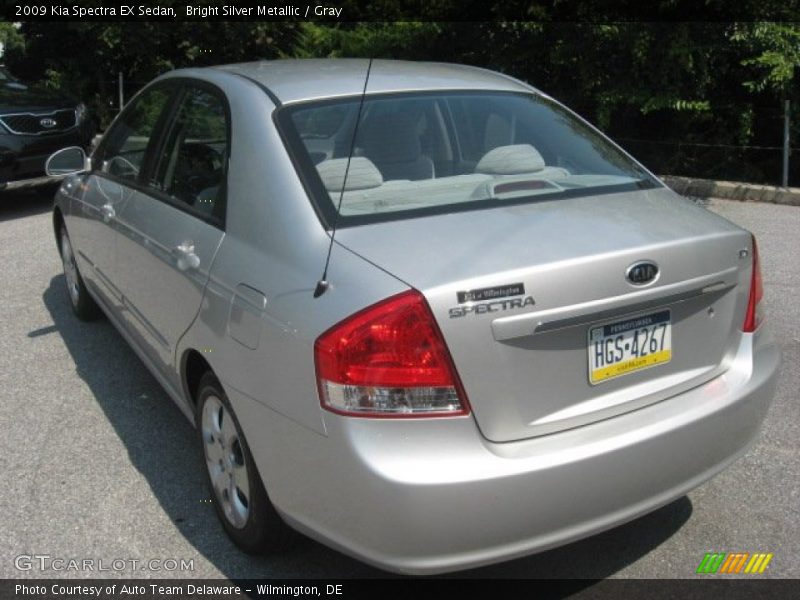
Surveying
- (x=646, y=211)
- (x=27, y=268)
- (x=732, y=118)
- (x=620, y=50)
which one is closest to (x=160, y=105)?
(x=646, y=211)

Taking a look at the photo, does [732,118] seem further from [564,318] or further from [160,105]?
[564,318]

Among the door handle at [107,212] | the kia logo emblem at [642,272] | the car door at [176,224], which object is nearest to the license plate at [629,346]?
the kia logo emblem at [642,272]

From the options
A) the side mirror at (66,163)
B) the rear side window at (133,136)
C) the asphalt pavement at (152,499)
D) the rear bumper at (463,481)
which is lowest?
the asphalt pavement at (152,499)

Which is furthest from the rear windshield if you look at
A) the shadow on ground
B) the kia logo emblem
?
the shadow on ground

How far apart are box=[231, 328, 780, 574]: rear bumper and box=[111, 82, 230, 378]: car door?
0.82 m

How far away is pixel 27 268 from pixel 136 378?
2872 millimetres

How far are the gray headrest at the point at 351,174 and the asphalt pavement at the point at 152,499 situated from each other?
1.26 m

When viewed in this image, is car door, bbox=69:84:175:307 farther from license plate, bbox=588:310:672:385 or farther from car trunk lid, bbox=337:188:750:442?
license plate, bbox=588:310:672:385

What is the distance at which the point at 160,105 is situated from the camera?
421 cm

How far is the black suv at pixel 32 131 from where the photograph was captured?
8.87 meters

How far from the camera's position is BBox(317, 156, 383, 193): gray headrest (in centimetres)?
294

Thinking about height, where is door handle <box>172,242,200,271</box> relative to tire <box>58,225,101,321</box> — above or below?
above

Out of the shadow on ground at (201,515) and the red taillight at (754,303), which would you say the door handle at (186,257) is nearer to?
the shadow on ground at (201,515)

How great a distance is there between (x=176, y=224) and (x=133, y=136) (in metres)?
1.23
